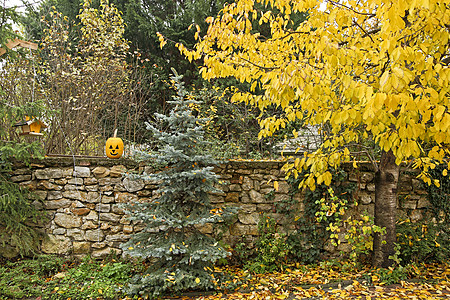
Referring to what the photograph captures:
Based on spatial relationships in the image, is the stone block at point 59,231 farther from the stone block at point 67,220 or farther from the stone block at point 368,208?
the stone block at point 368,208

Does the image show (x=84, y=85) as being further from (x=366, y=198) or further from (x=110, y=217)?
(x=366, y=198)

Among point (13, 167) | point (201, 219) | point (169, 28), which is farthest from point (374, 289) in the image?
point (169, 28)

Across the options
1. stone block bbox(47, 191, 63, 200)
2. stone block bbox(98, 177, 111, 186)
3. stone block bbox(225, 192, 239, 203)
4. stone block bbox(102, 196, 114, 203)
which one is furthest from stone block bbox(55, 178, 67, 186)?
stone block bbox(225, 192, 239, 203)

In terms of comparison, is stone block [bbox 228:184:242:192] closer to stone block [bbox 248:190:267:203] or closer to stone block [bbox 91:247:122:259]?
stone block [bbox 248:190:267:203]

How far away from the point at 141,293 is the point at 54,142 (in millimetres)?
3520

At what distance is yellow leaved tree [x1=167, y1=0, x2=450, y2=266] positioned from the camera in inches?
76.7

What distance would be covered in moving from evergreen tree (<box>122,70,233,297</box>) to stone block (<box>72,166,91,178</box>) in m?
0.97

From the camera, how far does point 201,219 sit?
3.52m

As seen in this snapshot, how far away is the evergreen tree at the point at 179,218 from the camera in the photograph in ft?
11.2

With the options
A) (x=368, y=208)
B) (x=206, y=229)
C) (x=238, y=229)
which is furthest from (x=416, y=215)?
(x=206, y=229)

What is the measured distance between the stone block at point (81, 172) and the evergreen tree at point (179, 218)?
→ 3.19 feet

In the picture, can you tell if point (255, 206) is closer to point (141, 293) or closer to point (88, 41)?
point (141, 293)

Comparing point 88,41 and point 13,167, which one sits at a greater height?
point 88,41

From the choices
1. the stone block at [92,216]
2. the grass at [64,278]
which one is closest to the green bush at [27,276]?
the grass at [64,278]
